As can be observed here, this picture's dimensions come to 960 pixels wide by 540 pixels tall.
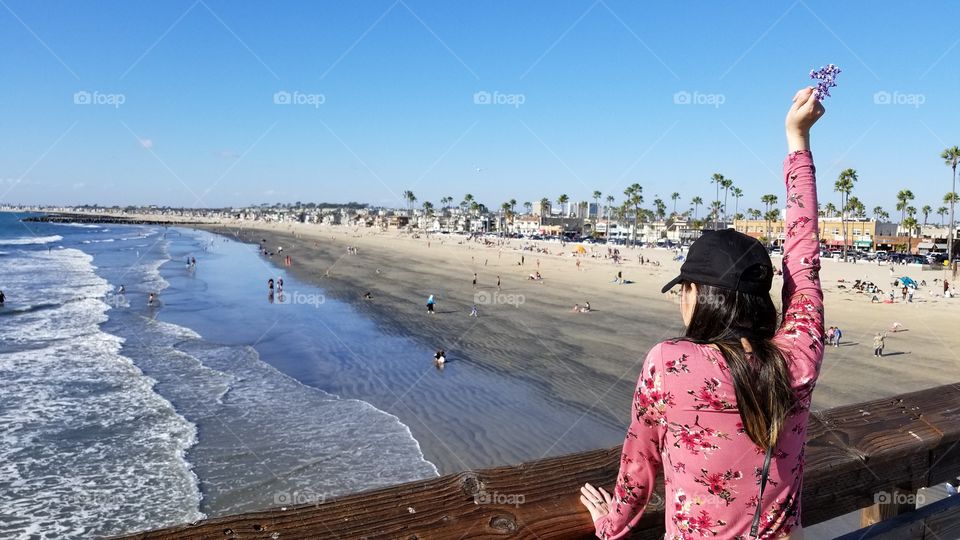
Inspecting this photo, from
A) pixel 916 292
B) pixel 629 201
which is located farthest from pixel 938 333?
pixel 629 201

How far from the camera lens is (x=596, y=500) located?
147 centimetres

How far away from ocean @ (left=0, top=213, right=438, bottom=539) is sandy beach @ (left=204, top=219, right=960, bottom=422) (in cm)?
479

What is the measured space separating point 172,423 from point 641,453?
13.2 meters

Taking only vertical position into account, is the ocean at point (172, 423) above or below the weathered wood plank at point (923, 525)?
below

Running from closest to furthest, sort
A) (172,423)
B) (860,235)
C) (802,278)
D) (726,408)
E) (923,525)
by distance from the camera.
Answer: (726,408) < (802,278) < (923,525) < (172,423) < (860,235)

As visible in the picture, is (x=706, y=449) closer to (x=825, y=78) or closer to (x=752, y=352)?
(x=752, y=352)

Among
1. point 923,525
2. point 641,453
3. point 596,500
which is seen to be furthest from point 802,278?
point 923,525

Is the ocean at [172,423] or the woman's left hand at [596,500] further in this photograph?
the ocean at [172,423]

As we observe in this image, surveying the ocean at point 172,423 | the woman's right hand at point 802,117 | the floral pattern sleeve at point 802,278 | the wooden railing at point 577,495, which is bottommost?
the ocean at point 172,423

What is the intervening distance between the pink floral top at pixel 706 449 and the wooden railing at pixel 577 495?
97mm

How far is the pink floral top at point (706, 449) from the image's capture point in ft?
4.54

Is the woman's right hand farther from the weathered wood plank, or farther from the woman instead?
the weathered wood plank

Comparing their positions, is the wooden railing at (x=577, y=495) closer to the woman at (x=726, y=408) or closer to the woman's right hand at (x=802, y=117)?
the woman at (x=726, y=408)

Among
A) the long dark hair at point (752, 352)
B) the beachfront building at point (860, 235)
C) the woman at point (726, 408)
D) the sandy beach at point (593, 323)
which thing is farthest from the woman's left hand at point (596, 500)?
the beachfront building at point (860, 235)
